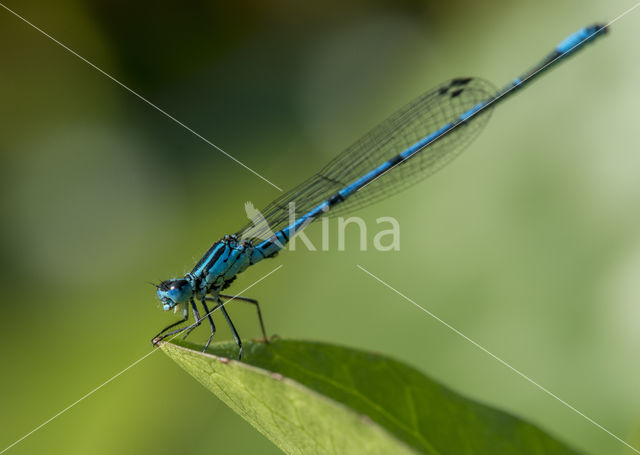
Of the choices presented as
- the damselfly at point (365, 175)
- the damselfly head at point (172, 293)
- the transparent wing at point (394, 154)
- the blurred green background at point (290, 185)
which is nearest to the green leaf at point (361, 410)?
the blurred green background at point (290, 185)

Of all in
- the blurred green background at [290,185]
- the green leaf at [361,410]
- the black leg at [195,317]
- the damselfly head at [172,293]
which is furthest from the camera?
the damselfly head at [172,293]

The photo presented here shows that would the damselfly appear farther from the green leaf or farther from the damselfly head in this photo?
the green leaf

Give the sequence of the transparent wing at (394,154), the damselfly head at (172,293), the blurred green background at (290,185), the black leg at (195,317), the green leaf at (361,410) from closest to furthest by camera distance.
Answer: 1. the green leaf at (361,410)
2. the blurred green background at (290,185)
3. the black leg at (195,317)
4. the damselfly head at (172,293)
5. the transparent wing at (394,154)

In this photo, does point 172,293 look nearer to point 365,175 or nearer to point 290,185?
point 290,185

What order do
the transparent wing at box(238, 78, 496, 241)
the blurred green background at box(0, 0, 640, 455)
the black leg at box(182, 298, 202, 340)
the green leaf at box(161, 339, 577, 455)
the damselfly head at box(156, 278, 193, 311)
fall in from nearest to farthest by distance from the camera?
the green leaf at box(161, 339, 577, 455) < the blurred green background at box(0, 0, 640, 455) < the black leg at box(182, 298, 202, 340) < the damselfly head at box(156, 278, 193, 311) < the transparent wing at box(238, 78, 496, 241)

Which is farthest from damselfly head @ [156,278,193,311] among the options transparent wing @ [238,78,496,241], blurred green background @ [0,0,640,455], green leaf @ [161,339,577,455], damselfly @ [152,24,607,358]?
green leaf @ [161,339,577,455]

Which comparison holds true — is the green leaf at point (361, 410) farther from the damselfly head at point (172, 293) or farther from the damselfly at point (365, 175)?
the damselfly head at point (172, 293)

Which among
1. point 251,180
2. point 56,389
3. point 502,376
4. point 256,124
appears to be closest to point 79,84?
point 256,124
